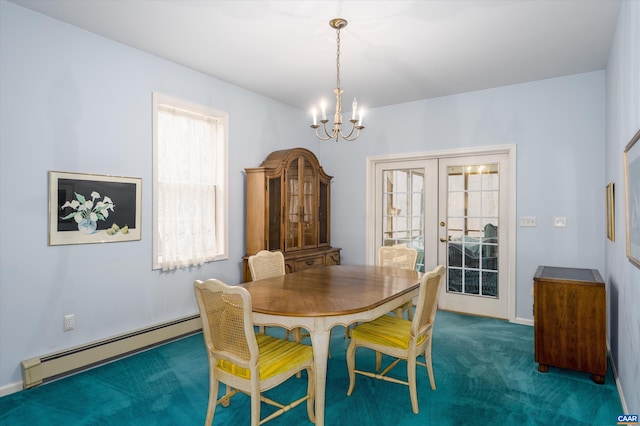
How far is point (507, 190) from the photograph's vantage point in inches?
176

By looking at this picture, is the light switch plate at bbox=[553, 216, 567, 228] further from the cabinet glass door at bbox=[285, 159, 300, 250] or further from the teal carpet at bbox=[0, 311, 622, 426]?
the cabinet glass door at bbox=[285, 159, 300, 250]

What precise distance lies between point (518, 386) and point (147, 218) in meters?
3.33

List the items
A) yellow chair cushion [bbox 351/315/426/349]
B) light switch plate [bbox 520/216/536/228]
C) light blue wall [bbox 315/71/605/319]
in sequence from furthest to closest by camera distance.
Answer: light switch plate [bbox 520/216/536/228]
light blue wall [bbox 315/71/605/319]
yellow chair cushion [bbox 351/315/426/349]

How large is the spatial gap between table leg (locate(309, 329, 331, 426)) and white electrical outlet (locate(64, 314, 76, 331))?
6.89ft

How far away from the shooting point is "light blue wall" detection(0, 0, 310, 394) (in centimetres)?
271

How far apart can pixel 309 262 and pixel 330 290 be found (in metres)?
2.20

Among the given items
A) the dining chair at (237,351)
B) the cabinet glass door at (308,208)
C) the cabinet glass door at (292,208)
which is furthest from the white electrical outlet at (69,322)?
the cabinet glass door at (308,208)

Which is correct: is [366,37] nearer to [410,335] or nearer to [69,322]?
[410,335]

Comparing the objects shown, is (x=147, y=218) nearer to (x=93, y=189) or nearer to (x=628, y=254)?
(x=93, y=189)

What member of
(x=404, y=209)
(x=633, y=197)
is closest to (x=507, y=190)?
(x=404, y=209)

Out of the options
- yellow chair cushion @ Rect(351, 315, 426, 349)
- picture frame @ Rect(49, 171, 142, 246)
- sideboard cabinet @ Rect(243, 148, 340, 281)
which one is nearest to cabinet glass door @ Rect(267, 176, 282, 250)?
sideboard cabinet @ Rect(243, 148, 340, 281)

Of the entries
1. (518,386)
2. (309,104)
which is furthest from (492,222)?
(309,104)

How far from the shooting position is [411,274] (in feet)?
10.6

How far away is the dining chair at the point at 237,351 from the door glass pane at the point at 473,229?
10.3 feet
